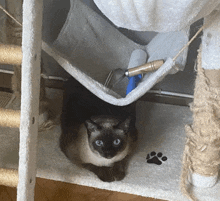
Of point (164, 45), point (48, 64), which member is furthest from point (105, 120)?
point (48, 64)

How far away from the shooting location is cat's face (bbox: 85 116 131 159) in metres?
1.07

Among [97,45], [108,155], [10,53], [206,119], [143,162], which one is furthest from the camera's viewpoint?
[97,45]

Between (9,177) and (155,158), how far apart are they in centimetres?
56

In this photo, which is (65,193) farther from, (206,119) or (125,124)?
(206,119)

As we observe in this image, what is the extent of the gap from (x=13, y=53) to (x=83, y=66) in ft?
1.58

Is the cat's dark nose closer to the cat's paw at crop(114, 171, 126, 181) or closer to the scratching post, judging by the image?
the cat's paw at crop(114, 171, 126, 181)

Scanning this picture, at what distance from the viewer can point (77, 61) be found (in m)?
1.28

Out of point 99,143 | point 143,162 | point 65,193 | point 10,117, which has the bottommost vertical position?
point 65,193

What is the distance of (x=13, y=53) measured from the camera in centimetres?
82

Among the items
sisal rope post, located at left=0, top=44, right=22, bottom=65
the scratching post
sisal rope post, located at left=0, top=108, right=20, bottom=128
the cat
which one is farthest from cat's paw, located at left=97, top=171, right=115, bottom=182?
sisal rope post, located at left=0, top=44, right=22, bottom=65

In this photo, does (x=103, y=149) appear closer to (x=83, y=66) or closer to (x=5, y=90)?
(x=83, y=66)

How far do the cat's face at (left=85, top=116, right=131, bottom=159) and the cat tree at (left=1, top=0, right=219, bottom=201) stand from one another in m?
0.10

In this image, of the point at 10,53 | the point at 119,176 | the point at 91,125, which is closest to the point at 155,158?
the point at 119,176

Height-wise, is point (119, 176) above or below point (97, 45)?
below
